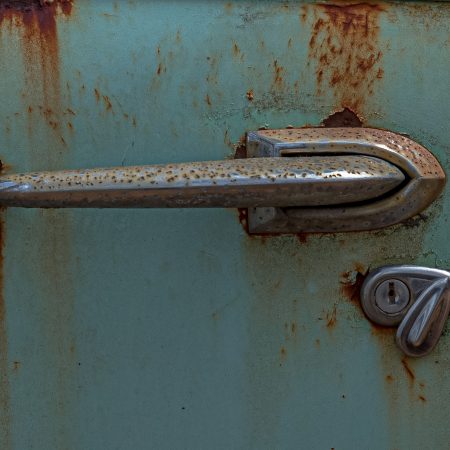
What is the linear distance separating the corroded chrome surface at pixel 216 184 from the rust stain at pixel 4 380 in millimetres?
108

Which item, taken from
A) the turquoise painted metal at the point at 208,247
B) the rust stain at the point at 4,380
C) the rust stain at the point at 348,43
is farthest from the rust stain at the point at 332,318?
the rust stain at the point at 4,380

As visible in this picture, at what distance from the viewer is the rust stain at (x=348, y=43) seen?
83 cm

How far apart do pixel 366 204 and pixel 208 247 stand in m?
0.18

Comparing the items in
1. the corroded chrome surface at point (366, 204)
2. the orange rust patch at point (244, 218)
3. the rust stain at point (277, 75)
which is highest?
the rust stain at point (277, 75)

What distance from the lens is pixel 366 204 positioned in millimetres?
813

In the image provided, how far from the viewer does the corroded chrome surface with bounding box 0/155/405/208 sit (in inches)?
30.5

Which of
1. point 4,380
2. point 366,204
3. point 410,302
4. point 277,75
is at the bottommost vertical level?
point 4,380

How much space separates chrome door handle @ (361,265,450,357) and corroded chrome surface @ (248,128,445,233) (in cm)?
6

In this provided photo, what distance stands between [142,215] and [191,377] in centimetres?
19

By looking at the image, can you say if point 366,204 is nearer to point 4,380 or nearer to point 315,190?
point 315,190

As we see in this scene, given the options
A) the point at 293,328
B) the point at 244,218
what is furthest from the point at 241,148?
the point at 293,328

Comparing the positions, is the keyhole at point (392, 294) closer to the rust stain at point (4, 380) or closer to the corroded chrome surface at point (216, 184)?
the corroded chrome surface at point (216, 184)

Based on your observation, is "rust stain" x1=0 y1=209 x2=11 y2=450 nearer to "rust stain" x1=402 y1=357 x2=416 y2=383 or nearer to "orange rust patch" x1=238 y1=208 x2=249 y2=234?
"orange rust patch" x1=238 y1=208 x2=249 y2=234

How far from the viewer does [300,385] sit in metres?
0.84
